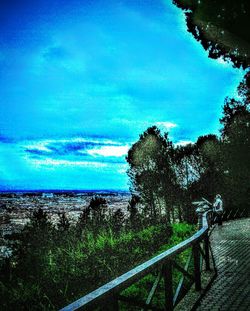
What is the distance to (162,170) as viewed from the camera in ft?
125

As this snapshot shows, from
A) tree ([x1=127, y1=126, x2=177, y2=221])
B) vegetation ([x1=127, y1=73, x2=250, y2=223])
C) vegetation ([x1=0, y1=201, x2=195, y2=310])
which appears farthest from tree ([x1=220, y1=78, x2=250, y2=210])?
vegetation ([x1=0, y1=201, x2=195, y2=310])

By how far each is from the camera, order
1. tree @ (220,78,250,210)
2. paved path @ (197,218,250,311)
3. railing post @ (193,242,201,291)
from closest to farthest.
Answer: paved path @ (197,218,250,311) < railing post @ (193,242,201,291) < tree @ (220,78,250,210)

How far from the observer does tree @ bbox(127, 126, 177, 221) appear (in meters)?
37.3

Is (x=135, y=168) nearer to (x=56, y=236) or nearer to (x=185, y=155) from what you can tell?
(x=185, y=155)

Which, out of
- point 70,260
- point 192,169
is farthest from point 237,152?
point 70,260

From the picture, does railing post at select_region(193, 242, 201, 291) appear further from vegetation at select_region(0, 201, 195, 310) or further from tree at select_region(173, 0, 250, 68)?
tree at select_region(173, 0, 250, 68)

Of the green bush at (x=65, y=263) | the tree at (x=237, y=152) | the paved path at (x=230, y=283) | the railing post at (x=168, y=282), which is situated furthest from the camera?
the tree at (x=237, y=152)

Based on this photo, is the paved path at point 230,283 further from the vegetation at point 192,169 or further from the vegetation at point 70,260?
the vegetation at point 192,169

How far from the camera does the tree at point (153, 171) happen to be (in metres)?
37.3

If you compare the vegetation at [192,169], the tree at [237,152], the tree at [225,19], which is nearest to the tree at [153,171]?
the vegetation at [192,169]

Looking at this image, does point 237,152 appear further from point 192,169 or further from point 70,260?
point 70,260

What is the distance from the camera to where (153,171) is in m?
37.7

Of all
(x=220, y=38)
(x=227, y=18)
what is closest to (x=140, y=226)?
(x=220, y=38)

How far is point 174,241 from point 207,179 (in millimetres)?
27453
